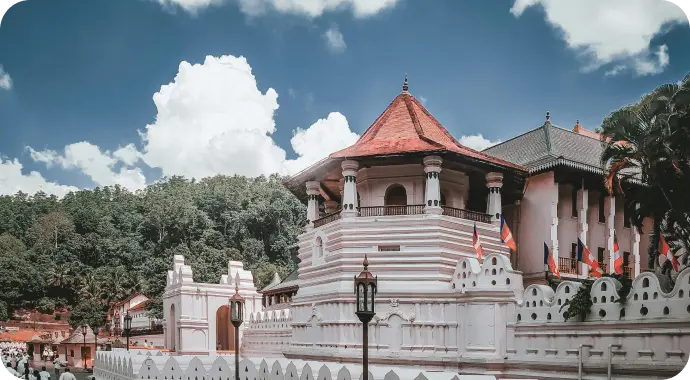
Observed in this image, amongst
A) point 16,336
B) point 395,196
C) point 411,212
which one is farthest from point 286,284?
point 16,336

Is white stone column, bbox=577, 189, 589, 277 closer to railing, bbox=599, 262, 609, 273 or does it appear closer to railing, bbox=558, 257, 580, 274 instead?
railing, bbox=558, 257, 580, 274

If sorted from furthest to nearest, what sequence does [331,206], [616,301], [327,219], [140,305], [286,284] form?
1. [140,305]
2. [286,284]
3. [331,206]
4. [327,219]
5. [616,301]

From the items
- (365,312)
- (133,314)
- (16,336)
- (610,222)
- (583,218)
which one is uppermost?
(583,218)

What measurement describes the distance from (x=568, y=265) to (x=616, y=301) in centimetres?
1016

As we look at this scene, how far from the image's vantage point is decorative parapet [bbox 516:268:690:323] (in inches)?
523

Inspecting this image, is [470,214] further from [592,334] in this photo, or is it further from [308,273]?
[592,334]

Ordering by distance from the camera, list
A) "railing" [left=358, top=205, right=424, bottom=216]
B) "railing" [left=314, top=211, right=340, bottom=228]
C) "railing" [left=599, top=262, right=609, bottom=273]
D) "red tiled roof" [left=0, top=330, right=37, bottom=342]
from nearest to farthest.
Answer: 1. "railing" [left=358, top=205, right=424, bottom=216]
2. "railing" [left=314, top=211, right=340, bottom=228]
3. "railing" [left=599, top=262, right=609, bottom=273]
4. "red tiled roof" [left=0, top=330, right=37, bottom=342]

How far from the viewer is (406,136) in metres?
22.8

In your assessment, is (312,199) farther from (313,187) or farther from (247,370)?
(247,370)

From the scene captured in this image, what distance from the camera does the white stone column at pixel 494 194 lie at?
22656 mm

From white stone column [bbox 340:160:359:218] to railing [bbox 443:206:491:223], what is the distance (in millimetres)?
2948

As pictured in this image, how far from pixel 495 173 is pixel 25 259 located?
5761 centimetres

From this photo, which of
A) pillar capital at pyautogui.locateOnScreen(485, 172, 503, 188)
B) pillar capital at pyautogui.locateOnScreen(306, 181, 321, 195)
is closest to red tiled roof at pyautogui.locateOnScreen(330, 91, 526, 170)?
pillar capital at pyautogui.locateOnScreen(485, 172, 503, 188)

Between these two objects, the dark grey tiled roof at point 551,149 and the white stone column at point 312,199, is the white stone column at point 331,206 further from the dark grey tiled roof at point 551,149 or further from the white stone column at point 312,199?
the dark grey tiled roof at point 551,149
